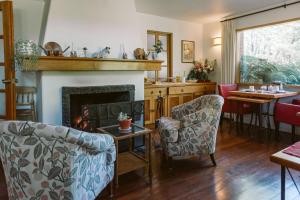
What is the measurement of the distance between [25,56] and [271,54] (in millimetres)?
4316

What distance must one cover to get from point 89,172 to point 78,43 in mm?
2255

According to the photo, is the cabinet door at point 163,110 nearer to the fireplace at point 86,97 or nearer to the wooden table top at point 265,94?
the fireplace at point 86,97

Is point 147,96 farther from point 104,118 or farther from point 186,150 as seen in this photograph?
point 186,150

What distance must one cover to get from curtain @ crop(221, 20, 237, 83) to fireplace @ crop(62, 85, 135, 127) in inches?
94.7

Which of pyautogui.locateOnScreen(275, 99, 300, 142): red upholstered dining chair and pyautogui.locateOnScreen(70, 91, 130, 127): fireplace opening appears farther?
pyautogui.locateOnScreen(70, 91, 130, 127): fireplace opening

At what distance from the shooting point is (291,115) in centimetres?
345

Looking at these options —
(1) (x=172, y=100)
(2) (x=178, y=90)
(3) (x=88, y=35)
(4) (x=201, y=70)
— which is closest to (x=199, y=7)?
(4) (x=201, y=70)

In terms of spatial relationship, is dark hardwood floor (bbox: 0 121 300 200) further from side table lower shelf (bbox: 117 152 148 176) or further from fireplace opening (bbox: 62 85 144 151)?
fireplace opening (bbox: 62 85 144 151)

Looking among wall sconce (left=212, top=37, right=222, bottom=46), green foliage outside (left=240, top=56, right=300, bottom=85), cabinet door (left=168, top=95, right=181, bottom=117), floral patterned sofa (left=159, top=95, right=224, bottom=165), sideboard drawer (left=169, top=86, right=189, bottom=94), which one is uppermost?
wall sconce (left=212, top=37, right=222, bottom=46)

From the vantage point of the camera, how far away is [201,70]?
555 centimetres

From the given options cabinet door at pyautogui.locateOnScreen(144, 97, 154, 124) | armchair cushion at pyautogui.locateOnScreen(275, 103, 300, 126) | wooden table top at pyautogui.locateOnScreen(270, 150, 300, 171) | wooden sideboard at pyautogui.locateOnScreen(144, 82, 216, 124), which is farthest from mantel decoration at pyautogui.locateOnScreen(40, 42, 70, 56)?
armchair cushion at pyautogui.locateOnScreen(275, 103, 300, 126)

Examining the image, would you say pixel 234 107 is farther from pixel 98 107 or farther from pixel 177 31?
pixel 98 107

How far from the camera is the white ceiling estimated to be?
412cm

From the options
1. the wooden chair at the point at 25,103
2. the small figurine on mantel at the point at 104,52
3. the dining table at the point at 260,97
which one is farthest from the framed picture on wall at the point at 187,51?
the wooden chair at the point at 25,103
